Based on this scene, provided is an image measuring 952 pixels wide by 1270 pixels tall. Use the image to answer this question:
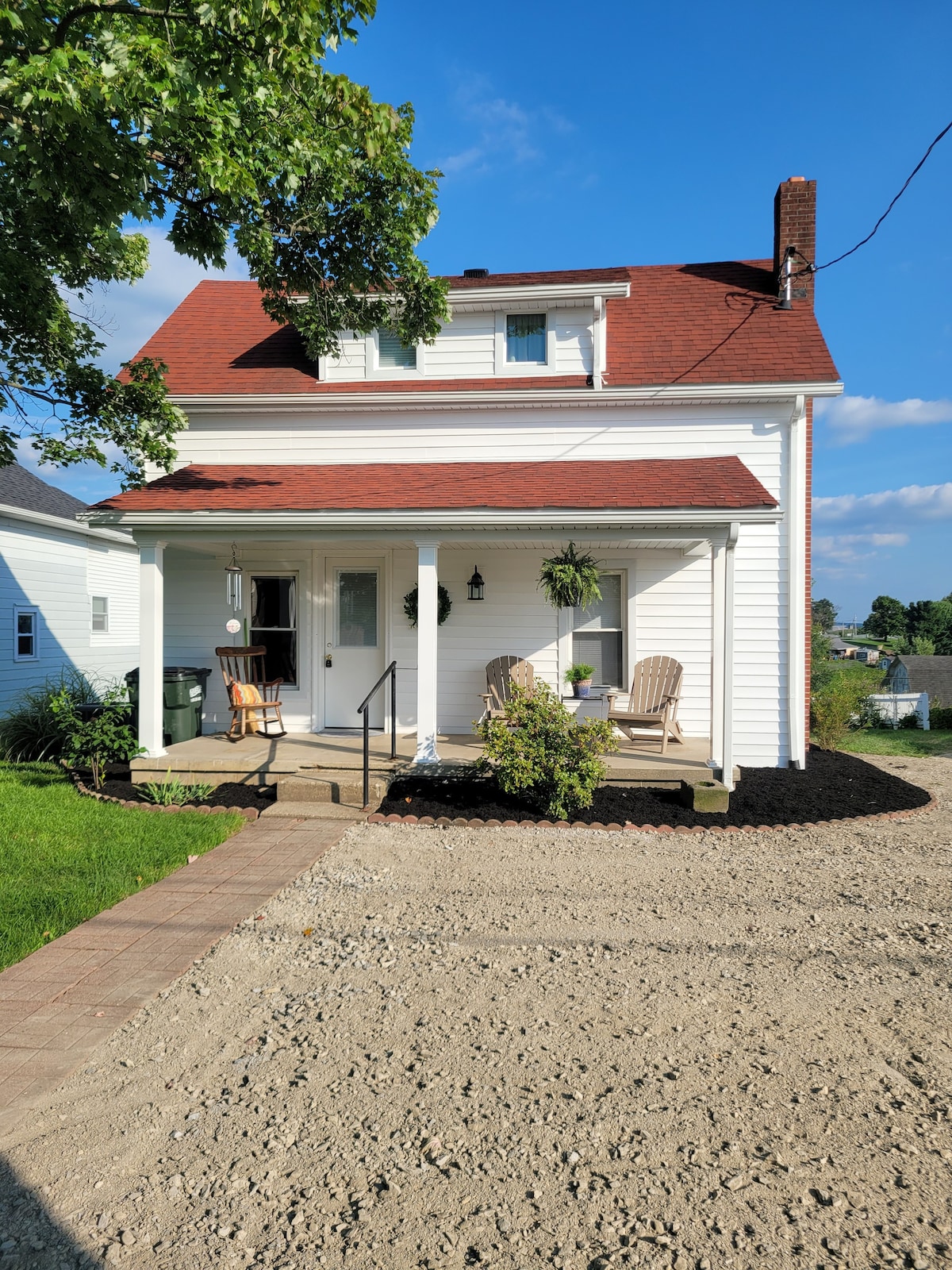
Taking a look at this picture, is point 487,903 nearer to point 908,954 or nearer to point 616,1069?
point 616,1069

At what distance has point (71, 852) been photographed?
5.87 meters

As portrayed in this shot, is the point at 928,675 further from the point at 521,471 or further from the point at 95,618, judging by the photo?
the point at 95,618

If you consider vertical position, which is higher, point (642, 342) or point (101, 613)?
point (642, 342)

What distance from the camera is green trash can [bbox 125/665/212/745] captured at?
911 centimetres

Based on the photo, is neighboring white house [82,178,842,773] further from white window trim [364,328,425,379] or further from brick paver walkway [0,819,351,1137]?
brick paver walkway [0,819,351,1137]

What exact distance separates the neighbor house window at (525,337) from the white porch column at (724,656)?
384cm

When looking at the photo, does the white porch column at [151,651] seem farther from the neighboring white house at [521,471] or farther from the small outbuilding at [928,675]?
the small outbuilding at [928,675]

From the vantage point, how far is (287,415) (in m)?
10.4

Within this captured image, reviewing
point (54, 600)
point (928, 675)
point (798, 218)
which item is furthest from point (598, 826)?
point (928, 675)

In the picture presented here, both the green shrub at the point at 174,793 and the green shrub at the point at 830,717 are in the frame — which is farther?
the green shrub at the point at 830,717

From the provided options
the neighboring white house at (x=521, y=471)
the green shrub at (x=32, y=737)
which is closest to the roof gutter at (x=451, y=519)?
the neighboring white house at (x=521, y=471)

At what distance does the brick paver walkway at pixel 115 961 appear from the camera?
319 centimetres

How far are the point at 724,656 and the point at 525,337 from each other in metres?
5.35

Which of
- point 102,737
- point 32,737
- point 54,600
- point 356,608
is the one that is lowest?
point 32,737
